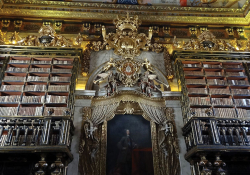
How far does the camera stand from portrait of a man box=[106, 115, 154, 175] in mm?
6426

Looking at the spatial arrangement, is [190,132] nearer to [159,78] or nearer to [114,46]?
[159,78]

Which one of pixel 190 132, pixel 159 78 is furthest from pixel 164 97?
pixel 190 132

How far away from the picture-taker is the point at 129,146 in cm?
678

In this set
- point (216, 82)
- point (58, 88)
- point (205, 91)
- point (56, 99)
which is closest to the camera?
point (56, 99)

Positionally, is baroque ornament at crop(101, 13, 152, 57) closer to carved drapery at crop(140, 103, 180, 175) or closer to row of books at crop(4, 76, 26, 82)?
carved drapery at crop(140, 103, 180, 175)

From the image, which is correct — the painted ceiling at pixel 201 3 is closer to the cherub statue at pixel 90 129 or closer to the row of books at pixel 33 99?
the row of books at pixel 33 99

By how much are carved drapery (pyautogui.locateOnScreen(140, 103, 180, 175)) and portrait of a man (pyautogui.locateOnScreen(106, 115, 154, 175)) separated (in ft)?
0.86

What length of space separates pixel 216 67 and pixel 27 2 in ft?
24.3

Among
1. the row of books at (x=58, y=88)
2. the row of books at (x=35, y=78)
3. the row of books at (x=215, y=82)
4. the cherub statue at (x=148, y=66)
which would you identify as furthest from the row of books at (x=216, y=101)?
the row of books at (x=35, y=78)

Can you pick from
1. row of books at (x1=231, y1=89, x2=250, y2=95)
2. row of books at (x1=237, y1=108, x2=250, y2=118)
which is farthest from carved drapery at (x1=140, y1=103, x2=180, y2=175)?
row of books at (x1=231, y1=89, x2=250, y2=95)

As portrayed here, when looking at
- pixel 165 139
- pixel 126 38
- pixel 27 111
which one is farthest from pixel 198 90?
pixel 27 111

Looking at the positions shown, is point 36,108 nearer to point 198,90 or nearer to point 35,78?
point 35,78

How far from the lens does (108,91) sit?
7605 mm

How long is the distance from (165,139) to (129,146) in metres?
1.07
